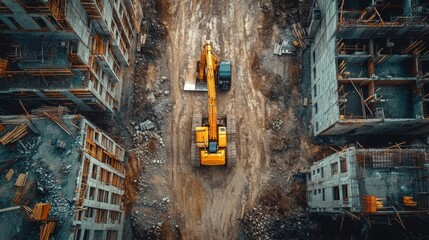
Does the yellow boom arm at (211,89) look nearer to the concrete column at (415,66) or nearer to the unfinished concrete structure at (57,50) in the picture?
the unfinished concrete structure at (57,50)

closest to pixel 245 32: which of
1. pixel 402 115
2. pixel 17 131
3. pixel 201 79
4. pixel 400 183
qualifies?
pixel 201 79

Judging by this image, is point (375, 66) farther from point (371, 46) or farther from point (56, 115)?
point (56, 115)

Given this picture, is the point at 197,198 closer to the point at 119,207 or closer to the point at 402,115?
the point at 119,207

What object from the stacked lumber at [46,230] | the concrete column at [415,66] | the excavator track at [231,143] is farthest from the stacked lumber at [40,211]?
the concrete column at [415,66]

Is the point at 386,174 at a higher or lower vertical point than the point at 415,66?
lower

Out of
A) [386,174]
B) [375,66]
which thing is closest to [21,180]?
[386,174]

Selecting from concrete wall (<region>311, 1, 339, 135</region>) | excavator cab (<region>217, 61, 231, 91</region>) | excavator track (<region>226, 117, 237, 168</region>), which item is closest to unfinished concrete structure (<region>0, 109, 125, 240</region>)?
excavator track (<region>226, 117, 237, 168</region>)
